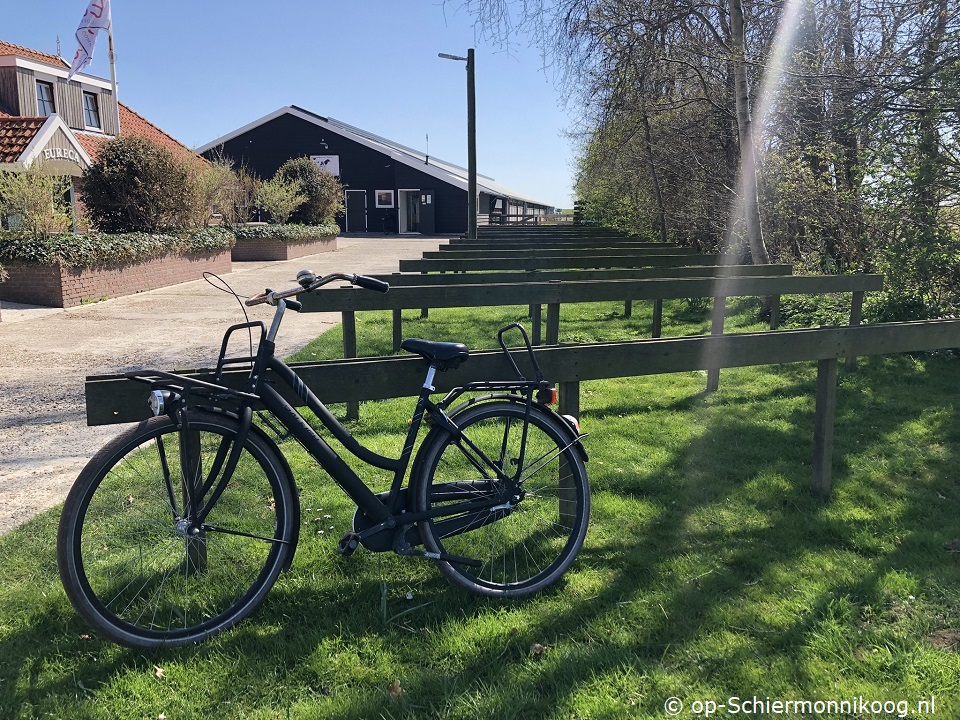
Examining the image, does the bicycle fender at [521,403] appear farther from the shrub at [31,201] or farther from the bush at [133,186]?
the bush at [133,186]

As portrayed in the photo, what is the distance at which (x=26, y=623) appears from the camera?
2.72m

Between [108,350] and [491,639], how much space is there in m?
7.53

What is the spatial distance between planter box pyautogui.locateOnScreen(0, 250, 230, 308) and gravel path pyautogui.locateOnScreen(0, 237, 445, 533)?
0.28 metres

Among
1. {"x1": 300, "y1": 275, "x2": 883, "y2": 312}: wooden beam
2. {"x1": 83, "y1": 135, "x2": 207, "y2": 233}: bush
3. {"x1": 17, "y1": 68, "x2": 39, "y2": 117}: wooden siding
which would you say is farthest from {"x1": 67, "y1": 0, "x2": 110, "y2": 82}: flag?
{"x1": 300, "y1": 275, "x2": 883, "y2": 312}: wooden beam

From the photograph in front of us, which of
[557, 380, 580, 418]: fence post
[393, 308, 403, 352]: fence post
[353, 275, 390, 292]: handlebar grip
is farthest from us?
[393, 308, 403, 352]: fence post

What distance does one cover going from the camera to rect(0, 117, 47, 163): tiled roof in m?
20.0

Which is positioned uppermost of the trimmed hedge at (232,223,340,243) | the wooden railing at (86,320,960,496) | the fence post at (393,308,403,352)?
the trimmed hedge at (232,223,340,243)

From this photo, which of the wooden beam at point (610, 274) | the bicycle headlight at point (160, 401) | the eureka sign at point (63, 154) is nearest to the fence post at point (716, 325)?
the wooden beam at point (610, 274)

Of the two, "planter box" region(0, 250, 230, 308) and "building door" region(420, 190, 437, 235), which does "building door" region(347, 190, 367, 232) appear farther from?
"planter box" region(0, 250, 230, 308)

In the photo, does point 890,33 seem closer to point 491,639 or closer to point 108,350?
point 491,639

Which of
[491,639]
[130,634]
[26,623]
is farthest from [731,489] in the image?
[26,623]

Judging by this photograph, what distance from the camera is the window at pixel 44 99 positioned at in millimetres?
24734

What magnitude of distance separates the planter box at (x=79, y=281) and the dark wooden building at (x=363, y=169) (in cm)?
2706

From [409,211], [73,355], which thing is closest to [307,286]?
[73,355]
